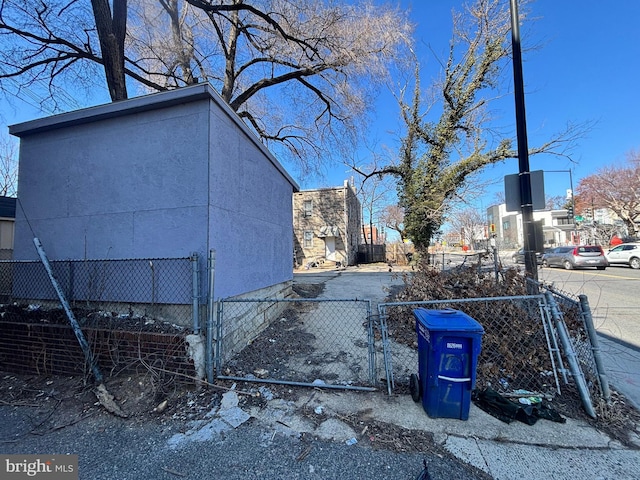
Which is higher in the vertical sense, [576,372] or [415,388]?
[576,372]

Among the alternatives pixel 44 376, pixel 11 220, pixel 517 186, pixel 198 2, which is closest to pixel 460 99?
pixel 517 186

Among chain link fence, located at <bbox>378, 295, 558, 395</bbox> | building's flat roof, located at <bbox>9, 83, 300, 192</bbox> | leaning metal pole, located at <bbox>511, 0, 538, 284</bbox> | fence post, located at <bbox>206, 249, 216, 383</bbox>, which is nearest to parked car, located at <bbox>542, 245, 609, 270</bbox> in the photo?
leaning metal pole, located at <bbox>511, 0, 538, 284</bbox>

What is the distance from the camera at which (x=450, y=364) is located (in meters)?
2.65

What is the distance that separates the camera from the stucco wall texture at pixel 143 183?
4023 millimetres

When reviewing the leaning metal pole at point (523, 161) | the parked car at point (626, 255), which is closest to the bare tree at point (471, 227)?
the parked car at point (626, 255)

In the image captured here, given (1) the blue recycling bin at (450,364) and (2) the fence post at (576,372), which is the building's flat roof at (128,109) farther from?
(2) the fence post at (576,372)

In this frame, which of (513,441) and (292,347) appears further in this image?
(292,347)

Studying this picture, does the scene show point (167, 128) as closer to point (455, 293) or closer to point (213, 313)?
point (213, 313)

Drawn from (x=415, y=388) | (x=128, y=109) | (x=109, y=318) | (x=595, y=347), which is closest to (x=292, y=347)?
(x=415, y=388)

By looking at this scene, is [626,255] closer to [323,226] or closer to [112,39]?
[323,226]

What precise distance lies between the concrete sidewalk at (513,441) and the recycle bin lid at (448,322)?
0.93 meters

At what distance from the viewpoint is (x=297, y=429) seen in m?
2.69

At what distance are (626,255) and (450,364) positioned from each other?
A: 2184cm

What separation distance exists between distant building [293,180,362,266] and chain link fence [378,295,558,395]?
17.1m
